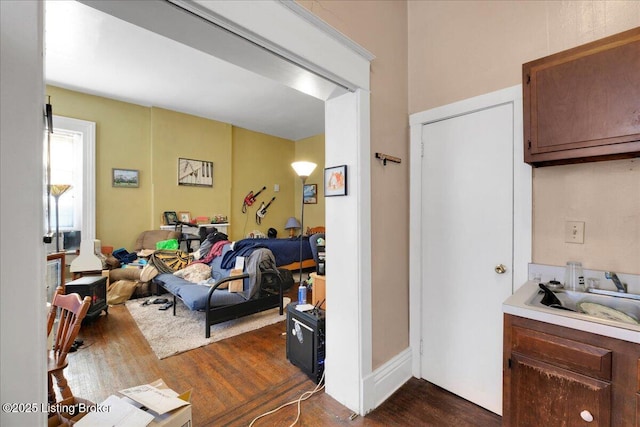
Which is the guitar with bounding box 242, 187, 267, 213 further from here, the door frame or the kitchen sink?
the kitchen sink

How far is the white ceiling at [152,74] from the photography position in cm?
293

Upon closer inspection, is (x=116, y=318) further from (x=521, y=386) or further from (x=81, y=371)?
(x=521, y=386)

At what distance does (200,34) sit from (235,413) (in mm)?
2117

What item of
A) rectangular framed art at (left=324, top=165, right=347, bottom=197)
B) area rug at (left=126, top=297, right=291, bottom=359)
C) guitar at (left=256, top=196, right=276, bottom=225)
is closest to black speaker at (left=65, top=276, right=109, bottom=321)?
area rug at (left=126, top=297, right=291, bottom=359)

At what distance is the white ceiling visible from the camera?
9.61 feet

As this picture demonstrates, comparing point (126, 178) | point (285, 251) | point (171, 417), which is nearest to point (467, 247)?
point (171, 417)

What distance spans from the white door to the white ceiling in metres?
3.07

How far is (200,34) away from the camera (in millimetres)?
1199

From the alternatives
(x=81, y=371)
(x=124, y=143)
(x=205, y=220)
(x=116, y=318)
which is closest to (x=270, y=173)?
(x=205, y=220)

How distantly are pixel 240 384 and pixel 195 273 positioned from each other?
2.25 meters

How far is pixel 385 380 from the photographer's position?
1.92m

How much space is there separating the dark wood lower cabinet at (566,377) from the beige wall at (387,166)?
806 millimetres

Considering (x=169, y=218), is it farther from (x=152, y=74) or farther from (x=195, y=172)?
(x=152, y=74)

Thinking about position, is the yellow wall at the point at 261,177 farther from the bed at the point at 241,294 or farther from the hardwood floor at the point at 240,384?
the hardwood floor at the point at 240,384
